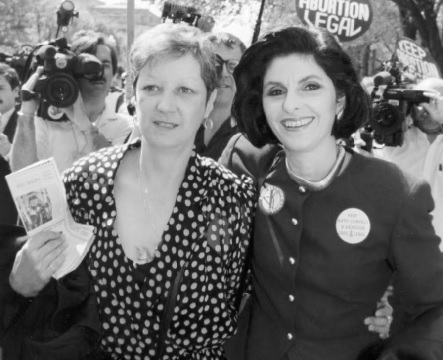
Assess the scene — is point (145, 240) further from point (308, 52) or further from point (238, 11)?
point (238, 11)

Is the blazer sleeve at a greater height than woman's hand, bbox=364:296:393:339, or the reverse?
the blazer sleeve

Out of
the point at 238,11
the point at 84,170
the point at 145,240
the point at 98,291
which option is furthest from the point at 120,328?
the point at 238,11

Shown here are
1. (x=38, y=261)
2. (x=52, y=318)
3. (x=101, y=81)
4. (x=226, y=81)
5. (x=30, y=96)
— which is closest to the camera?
(x=38, y=261)

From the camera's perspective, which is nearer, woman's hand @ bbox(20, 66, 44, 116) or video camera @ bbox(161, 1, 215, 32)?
video camera @ bbox(161, 1, 215, 32)

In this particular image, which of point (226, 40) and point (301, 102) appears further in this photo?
point (226, 40)

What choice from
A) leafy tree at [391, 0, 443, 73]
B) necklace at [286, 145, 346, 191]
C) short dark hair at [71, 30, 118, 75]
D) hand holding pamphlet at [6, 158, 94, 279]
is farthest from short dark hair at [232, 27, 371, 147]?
leafy tree at [391, 0, 443, 73]

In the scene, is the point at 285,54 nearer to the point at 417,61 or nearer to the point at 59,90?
the point at 59,90

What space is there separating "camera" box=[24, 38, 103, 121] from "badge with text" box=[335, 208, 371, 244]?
78.4 inches

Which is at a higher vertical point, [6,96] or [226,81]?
[226,81]

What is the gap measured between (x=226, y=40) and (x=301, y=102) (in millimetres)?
1828

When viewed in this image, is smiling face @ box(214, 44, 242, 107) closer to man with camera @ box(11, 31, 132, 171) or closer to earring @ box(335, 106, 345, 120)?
man with camera @ box(11, 31, 132, 171)

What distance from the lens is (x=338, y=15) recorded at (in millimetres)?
6512

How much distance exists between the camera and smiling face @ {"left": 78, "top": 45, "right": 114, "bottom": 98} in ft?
12.7

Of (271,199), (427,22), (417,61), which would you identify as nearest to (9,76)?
(271,199)
